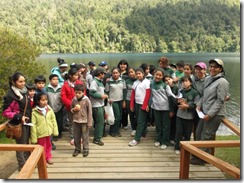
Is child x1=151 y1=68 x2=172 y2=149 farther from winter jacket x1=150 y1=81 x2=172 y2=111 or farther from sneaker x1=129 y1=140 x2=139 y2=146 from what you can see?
sneaker x1=129 y1=140 x2=139 y2=146

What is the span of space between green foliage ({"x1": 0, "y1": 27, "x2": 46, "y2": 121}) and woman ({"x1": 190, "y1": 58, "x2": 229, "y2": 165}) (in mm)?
8862

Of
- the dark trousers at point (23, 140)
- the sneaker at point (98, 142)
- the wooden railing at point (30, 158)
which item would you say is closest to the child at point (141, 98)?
the sneaker at point (98, 142)

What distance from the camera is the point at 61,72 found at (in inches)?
235

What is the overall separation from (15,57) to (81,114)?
8579 mm

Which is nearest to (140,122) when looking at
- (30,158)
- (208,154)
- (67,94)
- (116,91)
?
(116,91)

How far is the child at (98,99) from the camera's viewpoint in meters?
4.83

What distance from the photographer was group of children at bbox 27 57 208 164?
166 inches

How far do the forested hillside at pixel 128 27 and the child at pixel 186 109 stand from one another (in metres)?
74.9

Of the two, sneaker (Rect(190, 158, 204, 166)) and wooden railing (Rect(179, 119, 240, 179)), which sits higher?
wooden railing (Rect(179, 119, 240, 179))

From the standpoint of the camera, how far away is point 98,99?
493 cm

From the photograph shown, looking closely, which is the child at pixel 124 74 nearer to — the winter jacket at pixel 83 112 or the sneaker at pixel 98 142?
the sneaker at pixel 98 142

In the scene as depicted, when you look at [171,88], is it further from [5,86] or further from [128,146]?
[5,86]

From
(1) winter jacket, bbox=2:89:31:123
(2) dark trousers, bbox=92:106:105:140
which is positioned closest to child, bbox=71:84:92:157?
(2) dark trousers, bbox=92:106:105:140

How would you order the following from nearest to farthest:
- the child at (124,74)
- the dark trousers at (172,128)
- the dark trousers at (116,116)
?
the dark trousers at (172,128)
the dark trousers at (116,116)
the child at (124,74)
